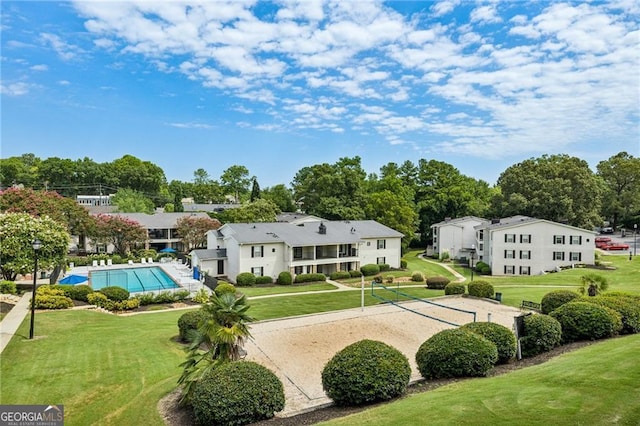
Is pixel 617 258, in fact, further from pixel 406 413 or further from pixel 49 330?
pixel 49 330

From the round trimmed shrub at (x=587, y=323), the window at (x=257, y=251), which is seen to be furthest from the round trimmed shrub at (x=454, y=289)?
the window at (x=257, y=251)

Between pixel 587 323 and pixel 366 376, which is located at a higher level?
pixel 587 323

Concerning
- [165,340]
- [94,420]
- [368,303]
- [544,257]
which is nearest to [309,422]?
[94,420]

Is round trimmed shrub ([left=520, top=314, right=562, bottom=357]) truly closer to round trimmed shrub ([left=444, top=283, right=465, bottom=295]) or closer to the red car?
round trimmed shrub ([left=444, top=283, right=465, bottom=295])

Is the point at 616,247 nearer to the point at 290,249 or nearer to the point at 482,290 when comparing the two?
the point at 482,290

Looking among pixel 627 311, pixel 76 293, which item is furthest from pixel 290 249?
pixel 627 311

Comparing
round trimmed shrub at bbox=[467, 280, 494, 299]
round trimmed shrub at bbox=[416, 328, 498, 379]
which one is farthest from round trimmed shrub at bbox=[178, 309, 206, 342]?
round trimmed shrub at bbox=[467, 280, 494, 299]
